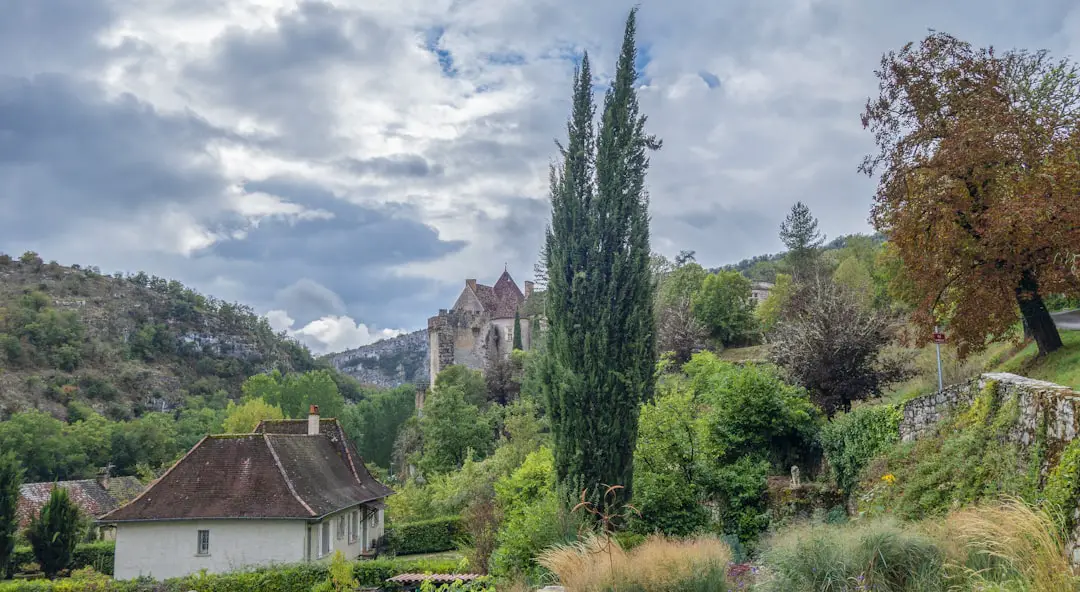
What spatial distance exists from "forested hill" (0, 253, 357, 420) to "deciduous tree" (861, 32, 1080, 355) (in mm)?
80694

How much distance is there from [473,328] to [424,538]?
30410mm

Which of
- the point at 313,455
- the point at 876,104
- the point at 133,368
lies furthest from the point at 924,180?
the point at 133,368

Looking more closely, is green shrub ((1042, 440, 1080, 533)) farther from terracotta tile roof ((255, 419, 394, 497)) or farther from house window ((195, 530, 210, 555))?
terracotta tile roof ((255, 419, 394, 497))

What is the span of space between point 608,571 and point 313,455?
20093 millimetres

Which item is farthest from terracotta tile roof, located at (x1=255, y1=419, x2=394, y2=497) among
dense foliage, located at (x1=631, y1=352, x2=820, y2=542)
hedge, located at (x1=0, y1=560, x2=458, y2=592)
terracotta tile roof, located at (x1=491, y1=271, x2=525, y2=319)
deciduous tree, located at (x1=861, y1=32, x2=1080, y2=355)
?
terracotta tile roof, located at (x1=491, y1=271, x2=525, y2=319)

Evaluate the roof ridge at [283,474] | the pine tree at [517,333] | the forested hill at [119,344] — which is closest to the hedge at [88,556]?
the roof ridge at [283,474]

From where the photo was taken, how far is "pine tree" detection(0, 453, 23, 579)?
22359 millimetres

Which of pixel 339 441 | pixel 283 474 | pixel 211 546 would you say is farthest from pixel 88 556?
pixel 283 474

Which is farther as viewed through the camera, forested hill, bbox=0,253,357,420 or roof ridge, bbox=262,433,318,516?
forested hill, bbox=0,253,357,420

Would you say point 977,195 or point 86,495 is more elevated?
point 977,195

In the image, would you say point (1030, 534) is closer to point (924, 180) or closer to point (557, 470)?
point (557, 470)

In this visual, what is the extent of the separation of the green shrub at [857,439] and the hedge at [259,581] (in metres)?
8.68

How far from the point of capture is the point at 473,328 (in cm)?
5575

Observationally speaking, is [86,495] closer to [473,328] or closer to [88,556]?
[88,556]
